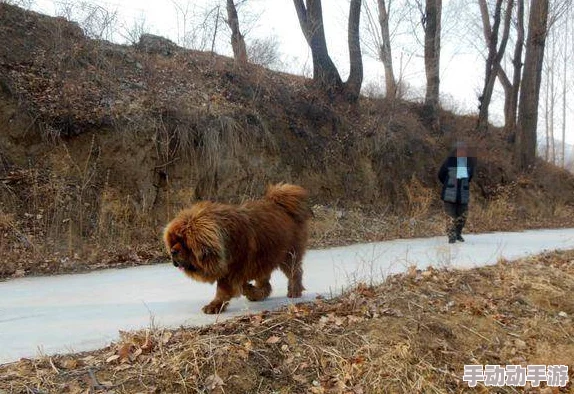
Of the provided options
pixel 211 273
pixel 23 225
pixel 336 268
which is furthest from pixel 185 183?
pixel 211 273

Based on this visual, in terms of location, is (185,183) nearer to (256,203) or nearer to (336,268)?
(336,268)

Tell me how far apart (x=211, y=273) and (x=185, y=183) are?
21.6 ft

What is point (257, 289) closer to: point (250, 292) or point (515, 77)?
point (250, 292)

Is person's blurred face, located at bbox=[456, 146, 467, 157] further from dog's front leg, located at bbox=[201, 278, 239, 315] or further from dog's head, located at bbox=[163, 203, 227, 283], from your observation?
dog's head, located at bbox=[163, 203, 227, 283]

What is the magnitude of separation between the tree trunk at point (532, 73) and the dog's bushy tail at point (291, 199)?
17215 millimetres

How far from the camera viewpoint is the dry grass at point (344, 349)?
4.40 m

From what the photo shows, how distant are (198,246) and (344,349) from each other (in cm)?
170

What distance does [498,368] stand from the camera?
5.33m

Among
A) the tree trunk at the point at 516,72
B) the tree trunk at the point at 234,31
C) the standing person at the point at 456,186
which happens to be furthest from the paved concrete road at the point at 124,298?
the tree trunk at the point at 516,72

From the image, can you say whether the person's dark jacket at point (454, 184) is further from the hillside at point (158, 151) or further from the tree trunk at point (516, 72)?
the tree trunk at point (516, 72)

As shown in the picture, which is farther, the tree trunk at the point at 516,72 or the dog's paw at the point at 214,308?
the tree trunk at the point at 516,72

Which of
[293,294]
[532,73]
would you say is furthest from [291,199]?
[532,73]

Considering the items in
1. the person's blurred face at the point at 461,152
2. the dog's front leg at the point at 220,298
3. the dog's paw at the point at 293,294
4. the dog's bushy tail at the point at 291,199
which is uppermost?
the person's blurred face at the point at 461,152

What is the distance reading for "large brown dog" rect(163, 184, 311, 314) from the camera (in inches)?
221
